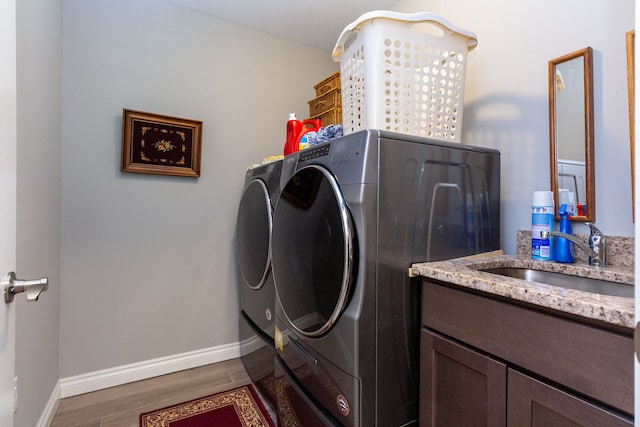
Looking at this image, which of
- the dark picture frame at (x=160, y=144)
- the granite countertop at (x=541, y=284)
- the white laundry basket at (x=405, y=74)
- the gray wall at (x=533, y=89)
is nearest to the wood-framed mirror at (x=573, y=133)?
the gray wall at (x=533, y=89)

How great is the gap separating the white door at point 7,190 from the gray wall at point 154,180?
53.2 inches

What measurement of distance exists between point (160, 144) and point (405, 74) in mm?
1680

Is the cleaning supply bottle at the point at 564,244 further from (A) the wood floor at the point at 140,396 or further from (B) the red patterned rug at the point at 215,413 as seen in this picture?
(A) the wood floor at the point at 140,396

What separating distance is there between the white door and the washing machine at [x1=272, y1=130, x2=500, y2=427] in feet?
2.78

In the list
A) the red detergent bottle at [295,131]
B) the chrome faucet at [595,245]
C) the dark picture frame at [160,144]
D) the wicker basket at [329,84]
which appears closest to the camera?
the chrome faucet at [595,245]

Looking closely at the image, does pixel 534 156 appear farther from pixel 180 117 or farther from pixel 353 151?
pixel 180 117

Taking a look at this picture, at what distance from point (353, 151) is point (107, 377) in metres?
2.14

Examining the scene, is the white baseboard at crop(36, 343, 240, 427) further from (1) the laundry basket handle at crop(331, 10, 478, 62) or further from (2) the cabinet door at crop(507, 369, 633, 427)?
(1) the laundry basket handle at crop(331, 10, 478, 62)

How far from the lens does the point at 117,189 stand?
2.05 metres

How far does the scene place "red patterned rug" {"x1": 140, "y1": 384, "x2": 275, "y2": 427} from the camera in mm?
1682

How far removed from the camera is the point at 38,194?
4.96 ft

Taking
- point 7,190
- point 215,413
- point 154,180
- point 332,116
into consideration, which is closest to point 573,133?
point 332,116

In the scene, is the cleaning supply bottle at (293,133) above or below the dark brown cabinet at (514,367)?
above

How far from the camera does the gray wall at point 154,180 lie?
76.5 inches
